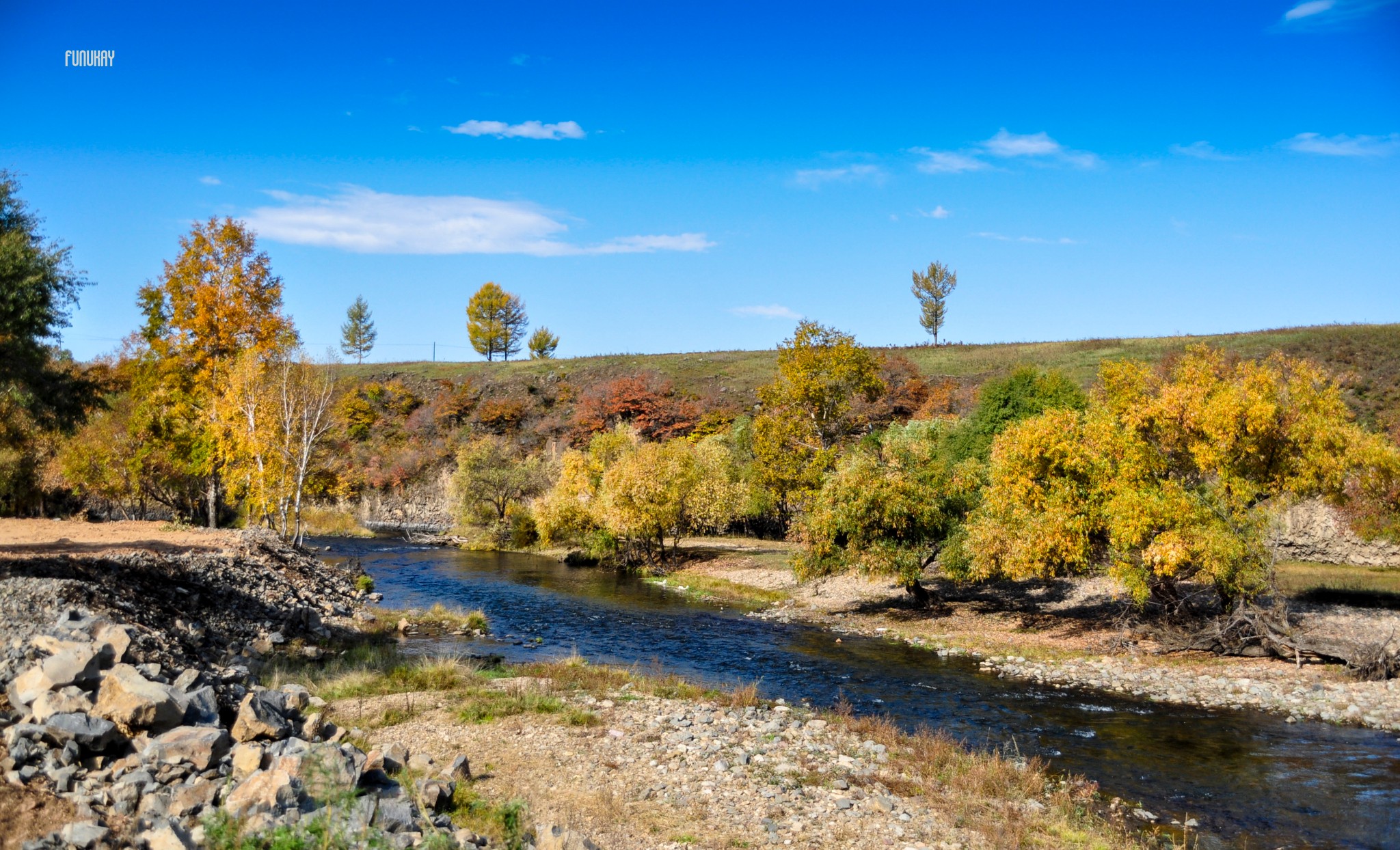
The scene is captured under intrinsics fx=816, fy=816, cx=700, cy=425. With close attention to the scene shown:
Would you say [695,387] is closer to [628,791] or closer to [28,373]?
[28,373]

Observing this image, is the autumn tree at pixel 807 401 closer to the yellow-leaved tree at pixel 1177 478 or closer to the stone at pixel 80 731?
the yellow-leaved tree at pixel 1177 478

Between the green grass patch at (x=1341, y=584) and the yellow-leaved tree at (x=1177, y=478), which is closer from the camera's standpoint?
the yellow-leaved tree at (x=1177, y=478)

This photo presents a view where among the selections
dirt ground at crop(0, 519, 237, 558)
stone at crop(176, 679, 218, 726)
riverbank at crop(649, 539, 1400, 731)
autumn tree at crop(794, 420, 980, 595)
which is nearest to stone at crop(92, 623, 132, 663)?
stone at crop(176, 679, 218, 726)

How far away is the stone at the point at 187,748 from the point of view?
909cm

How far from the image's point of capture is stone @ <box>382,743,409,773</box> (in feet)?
36.0

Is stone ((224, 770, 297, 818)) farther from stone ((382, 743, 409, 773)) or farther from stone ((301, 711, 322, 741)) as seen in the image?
stone ((301, 711, 322, 741))

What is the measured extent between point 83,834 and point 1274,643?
26091 mm

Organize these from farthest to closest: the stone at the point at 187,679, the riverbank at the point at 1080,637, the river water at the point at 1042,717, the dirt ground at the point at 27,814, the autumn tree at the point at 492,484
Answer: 1. the autumn tree at the point at 492,484
2. the riverbank at the point at 1080,637
3. the river water at the point at 1042,717
4. the stone at the point at 187,679
5. the dirt ground at the point at 27,814

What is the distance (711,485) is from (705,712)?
30767mm

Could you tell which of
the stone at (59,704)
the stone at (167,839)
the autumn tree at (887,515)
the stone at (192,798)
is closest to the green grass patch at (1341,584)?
the autumn tree at (887,515)

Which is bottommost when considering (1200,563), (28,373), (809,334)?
(1200,563)

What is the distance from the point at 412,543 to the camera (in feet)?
188

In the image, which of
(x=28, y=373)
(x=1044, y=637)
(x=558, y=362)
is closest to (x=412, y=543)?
(x=28, y=373)

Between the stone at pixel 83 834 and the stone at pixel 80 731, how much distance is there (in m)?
1.72
